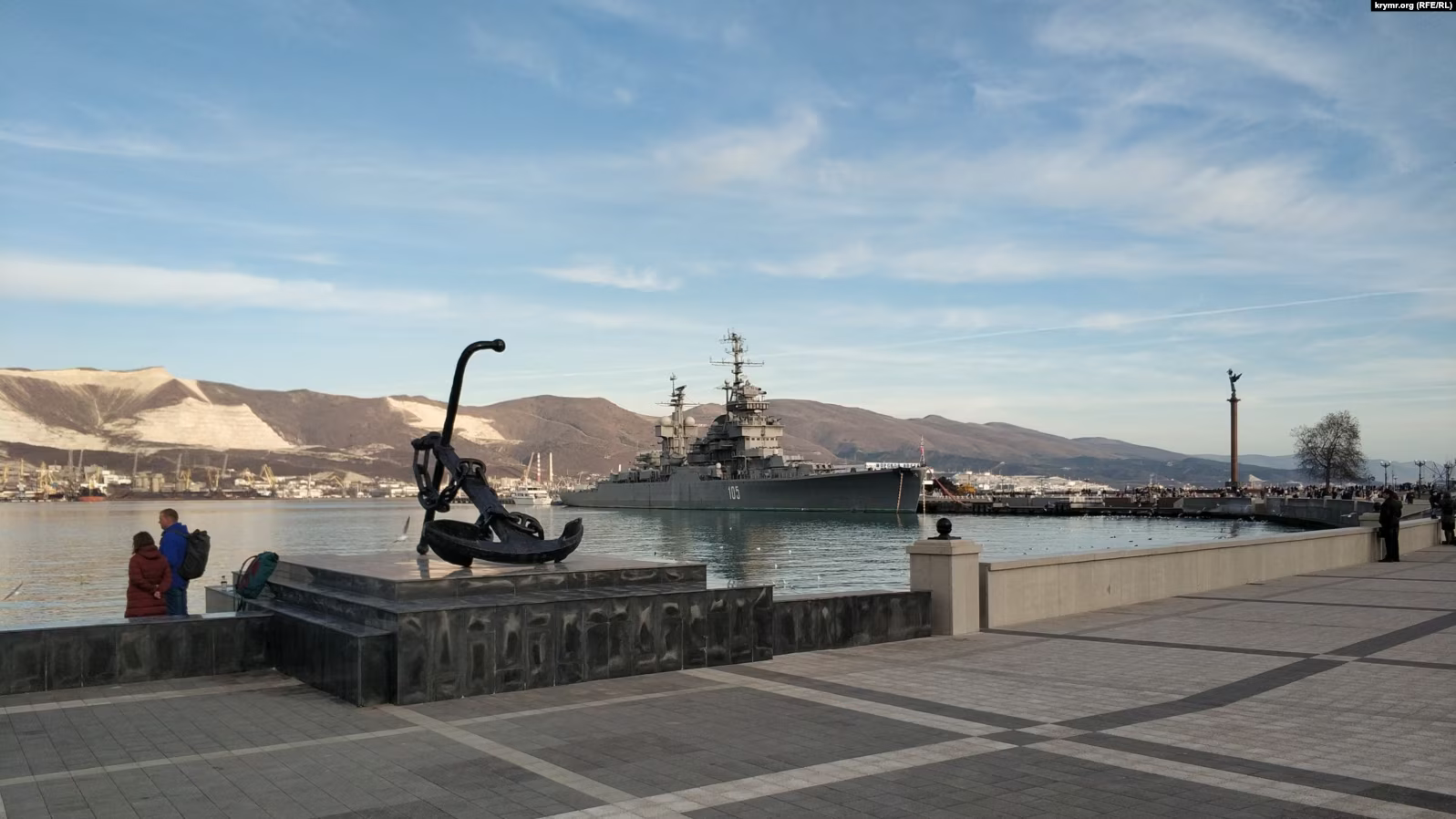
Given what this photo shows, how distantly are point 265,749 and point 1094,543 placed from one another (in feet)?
208

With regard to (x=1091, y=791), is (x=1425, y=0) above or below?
above

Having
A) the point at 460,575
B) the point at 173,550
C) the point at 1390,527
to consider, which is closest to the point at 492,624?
the point at 460,575

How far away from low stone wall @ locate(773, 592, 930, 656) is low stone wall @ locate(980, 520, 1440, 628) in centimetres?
131

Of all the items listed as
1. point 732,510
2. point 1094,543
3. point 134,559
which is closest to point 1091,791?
point 134,559

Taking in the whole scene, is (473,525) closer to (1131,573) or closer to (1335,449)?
(1131,573)

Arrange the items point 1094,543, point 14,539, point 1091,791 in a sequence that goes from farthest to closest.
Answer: point 14,539 → point 1094,543 → point 1091,791

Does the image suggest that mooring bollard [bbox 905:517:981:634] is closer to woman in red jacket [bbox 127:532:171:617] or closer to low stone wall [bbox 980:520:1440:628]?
low stone wall [bbox 980:520:1440:628]

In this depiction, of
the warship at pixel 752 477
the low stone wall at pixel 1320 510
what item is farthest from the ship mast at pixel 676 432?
the low stone wall at pixel 1320 510

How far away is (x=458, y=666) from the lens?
9.10 meters

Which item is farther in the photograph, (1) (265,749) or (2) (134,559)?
(2) (134,559)

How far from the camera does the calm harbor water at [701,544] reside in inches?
1460

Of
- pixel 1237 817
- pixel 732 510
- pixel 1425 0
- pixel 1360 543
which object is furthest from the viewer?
pixel 732 510

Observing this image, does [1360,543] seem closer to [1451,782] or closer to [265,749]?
[1451,782]

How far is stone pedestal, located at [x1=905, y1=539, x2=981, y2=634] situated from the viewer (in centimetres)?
1291
